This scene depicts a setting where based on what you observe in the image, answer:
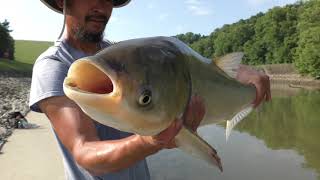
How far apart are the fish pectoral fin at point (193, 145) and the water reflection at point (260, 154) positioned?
51.5 feet

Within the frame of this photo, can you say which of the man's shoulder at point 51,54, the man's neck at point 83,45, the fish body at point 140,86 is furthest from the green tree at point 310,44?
the fish body at point 140,86

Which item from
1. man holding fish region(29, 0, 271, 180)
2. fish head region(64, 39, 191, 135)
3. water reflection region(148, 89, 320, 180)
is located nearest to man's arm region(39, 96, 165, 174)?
man holding fish region(29, 0, 271, 180)

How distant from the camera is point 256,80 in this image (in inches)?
124

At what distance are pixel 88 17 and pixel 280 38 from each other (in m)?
107

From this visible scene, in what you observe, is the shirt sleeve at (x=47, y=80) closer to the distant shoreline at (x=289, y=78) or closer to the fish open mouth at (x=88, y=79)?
the fish open mouth at (x=88, y=79)

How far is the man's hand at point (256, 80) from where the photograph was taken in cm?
307

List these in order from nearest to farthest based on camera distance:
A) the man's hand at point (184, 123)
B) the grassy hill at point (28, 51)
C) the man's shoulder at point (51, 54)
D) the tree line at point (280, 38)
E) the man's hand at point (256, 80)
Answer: the man's hand at point (184, 123)
the man's shoulder at point (51, 54)
the man's hand at point (256, 80)
the tree line at point (280, 38)
the grassy hill at point (28, 51)

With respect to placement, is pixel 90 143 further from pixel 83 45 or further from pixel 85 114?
pixel 83 45

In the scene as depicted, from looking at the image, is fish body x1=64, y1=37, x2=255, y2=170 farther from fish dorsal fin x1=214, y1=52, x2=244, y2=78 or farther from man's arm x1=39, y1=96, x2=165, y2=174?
fish dorsal fin x1=214, y1=52, x2=244, y2=78

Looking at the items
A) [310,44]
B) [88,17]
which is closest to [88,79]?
[88,17]

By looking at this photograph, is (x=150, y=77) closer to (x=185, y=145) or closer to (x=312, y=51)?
(x=185, y=145)

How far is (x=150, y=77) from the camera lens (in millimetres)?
1841

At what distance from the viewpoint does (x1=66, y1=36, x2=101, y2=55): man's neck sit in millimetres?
2859

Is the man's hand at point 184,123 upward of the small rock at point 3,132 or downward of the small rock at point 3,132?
upward
